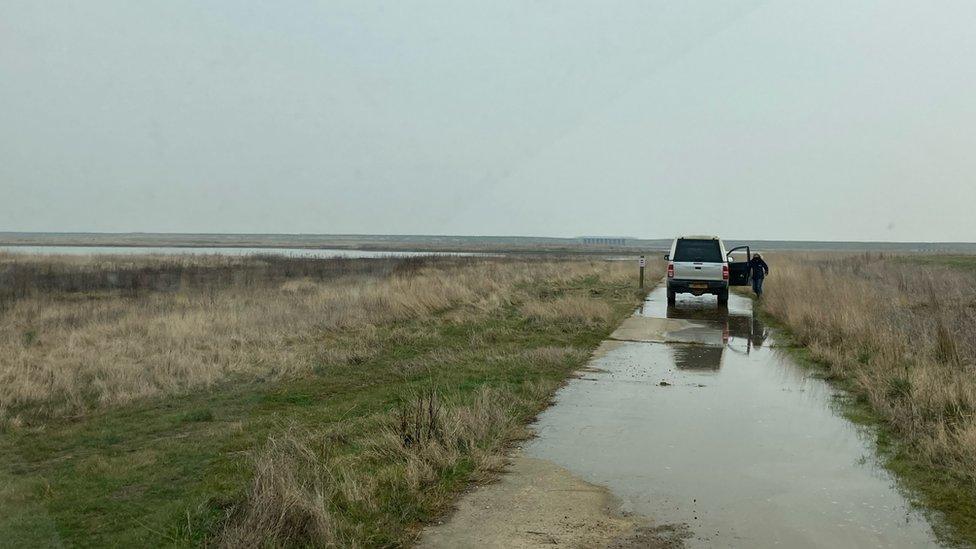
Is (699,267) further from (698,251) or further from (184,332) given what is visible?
(184,332)

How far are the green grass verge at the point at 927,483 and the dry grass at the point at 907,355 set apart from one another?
11cm

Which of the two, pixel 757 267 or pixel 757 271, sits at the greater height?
pixel 757 267

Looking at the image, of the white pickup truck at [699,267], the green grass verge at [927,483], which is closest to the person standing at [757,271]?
the white pickup truck at [699,267]

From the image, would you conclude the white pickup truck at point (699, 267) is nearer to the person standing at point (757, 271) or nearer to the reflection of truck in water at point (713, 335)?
the reflection of truck in water at point (713, 335)

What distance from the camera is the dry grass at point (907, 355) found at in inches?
265

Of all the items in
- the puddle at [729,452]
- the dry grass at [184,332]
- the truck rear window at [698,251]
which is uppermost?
the truck rear window at [698,251]

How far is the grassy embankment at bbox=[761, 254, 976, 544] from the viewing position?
226 inches

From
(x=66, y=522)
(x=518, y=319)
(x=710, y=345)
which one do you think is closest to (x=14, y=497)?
(x=66, y=522)

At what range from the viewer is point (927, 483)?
5691 millimetres

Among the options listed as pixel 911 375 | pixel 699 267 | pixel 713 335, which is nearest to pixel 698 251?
pixel 699 267

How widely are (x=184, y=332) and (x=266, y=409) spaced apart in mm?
7356

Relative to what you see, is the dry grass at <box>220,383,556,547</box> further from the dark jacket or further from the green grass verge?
the dark jacket

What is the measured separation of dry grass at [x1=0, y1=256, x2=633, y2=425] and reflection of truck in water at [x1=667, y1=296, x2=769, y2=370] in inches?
101

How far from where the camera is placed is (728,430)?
746 centimetres
